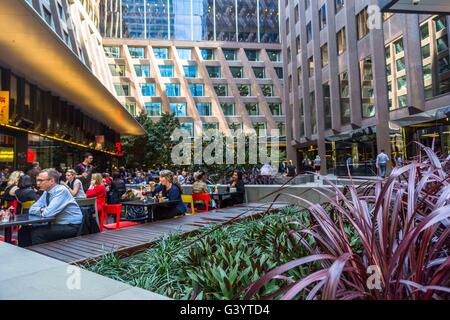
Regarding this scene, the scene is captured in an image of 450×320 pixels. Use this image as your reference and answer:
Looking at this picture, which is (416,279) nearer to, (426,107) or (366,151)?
(426,107)

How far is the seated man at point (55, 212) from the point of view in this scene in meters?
4.98

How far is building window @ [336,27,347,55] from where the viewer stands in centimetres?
2812

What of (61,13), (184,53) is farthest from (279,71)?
(61,13)

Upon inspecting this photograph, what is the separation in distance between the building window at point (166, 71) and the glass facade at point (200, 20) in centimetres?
530

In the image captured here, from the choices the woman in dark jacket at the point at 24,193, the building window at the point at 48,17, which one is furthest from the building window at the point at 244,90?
the woman in dark jacket at the point at 24,193

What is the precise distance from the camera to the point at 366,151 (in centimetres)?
2495

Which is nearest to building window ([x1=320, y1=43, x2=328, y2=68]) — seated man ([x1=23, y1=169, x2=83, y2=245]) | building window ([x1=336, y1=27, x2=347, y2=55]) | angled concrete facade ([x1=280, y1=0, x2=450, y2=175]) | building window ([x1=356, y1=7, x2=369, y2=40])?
angled concrete facade ([x1=280, y1=0, x2=450, y2=175])

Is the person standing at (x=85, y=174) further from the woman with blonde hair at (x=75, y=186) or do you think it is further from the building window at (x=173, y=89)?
the building window at (x=173, y=89)

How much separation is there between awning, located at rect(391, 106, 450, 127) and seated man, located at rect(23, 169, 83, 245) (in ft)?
54.6

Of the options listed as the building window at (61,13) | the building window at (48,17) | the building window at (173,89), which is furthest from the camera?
the building window at (173,89)

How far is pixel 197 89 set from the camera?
53.9m

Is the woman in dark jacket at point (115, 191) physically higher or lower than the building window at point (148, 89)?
lower

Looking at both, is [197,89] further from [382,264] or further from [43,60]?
[382,264]

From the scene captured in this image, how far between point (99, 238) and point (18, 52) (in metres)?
9.15
